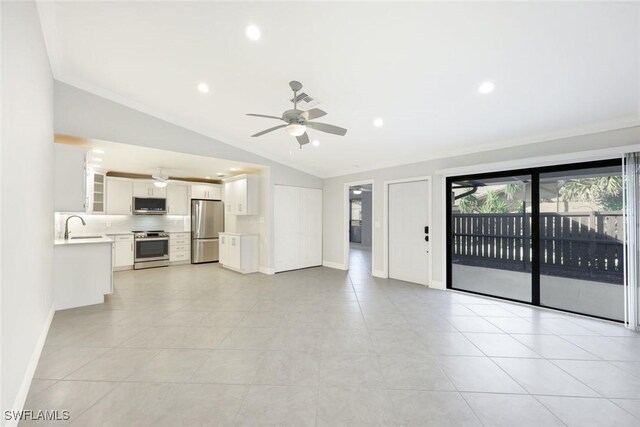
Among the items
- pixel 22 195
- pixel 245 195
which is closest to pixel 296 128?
pixel 22 195

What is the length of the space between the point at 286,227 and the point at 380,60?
435 centimetres

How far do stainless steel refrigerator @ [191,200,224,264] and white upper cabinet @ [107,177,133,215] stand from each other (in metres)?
1.43

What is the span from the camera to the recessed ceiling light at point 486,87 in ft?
9.09

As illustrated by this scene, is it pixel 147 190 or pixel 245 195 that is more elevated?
pixel 147 190

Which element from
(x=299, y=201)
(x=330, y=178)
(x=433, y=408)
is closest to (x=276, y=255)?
(x=299, y=201)

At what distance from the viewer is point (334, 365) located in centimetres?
229

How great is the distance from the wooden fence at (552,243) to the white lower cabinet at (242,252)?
14.1 ft

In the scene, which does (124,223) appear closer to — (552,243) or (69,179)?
(69,179)

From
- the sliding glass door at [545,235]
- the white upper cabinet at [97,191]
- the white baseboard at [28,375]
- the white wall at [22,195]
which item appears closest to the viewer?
the white wall at [22,195]

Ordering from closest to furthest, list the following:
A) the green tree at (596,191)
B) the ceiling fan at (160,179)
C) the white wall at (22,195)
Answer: the white wall at (22,195)
the green tree at (596,191)
the ceiling fan at (160,179)

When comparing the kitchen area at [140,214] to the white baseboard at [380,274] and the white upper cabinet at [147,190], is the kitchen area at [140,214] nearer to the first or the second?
the white upper cabinet at [147,190]

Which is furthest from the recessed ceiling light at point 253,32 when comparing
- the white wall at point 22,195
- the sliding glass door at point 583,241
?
the sliding glass door at point 583,241

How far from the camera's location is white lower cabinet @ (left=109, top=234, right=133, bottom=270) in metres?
6.17

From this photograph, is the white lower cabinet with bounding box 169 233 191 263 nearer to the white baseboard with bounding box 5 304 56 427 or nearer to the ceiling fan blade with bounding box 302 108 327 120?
the white baseboard with bounding box 5 304 56 427
